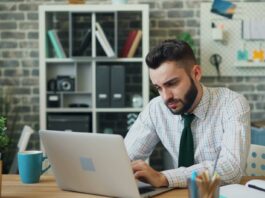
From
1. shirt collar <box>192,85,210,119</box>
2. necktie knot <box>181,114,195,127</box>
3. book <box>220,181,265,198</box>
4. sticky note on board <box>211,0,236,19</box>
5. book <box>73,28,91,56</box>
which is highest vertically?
sticky note on board <box>211,0,236,19</box>

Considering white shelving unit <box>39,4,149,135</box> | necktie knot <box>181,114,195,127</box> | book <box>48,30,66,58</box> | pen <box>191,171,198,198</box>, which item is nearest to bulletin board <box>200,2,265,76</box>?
white shelving unit <box>39,4,149,135</box>

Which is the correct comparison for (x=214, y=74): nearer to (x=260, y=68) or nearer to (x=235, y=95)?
(x=260, y=68)

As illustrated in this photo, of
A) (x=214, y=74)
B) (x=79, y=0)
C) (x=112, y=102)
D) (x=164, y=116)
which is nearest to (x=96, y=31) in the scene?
(x=79, y=0)

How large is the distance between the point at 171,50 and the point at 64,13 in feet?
→ 7.81

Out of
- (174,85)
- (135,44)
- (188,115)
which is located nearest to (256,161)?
(188,115)

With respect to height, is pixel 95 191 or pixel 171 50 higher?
pixel 171 50

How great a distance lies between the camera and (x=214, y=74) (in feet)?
13.2

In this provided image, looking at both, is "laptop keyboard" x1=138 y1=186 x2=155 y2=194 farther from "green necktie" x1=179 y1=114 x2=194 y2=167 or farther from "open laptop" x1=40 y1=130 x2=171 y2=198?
"green necktie" x1=179 y1=114 x2=194 y2=167

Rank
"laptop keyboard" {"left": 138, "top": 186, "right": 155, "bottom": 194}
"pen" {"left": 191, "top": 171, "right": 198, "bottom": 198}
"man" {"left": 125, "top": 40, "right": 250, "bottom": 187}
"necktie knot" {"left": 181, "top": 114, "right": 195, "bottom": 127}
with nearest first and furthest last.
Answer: "pen" {"left": 191, "top": 171, "right": 198, "bottom": 198}
"laptop keyboard" {"left": 138, "top": 186, "right": 155, "bottom": 194}
"man" {"left": 125, "top": 40, "right": 250, "bottom": 187}
"necktie knot" {"left": 181, "top": 114, "right": 195, "bottom": 127}

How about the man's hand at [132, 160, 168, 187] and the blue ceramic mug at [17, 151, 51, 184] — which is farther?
the blue ceramic mug at [17, 151, 51, 184]

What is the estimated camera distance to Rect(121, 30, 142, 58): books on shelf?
3770 mm

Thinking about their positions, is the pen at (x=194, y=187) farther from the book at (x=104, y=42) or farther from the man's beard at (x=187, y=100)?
the book at (x=104, y=42)

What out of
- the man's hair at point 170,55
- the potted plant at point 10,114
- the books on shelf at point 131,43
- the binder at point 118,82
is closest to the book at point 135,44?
the books on shelf at point 131,43

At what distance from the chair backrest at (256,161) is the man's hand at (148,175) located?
686 millimetres
